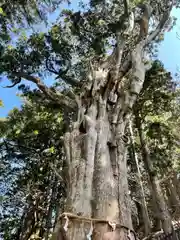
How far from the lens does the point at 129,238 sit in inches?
79.6

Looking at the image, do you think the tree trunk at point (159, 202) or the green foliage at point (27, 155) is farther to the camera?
the green foliage at point (27, 155)

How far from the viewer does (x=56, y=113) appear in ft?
32.0

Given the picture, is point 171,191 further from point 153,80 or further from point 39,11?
point 39,11

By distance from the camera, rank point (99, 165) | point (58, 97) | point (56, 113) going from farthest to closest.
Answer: point (56, 113)
point (58, 97)
point (99, 165)

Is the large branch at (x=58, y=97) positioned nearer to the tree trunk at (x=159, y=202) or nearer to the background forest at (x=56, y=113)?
the background forest at (x=56, y=113)

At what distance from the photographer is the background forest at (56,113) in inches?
312

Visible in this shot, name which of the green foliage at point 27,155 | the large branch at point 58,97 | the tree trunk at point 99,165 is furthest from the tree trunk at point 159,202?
the tree trunk at point 99,165

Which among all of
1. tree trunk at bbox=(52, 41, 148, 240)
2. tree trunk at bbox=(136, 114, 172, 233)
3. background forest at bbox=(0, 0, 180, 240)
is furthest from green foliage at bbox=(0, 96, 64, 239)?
tree trunk at bbox=(52, 41, 148, 240)

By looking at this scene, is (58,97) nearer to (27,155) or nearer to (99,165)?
(99,165)

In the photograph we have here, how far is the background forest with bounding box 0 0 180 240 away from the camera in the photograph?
7922 mm

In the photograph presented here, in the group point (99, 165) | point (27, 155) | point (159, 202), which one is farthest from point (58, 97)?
point (27, 155)

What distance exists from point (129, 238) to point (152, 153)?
8018 millimetres

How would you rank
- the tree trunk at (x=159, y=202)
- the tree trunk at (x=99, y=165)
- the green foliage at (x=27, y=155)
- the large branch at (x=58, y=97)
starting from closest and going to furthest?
the tree trunk at (x=99, y=165), the large branch at (x=58, y=97), the tree trunk at (x=159, y=202), the green foliage at (x=27, y=155)

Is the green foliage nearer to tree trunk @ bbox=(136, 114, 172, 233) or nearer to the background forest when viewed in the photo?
the background forest
